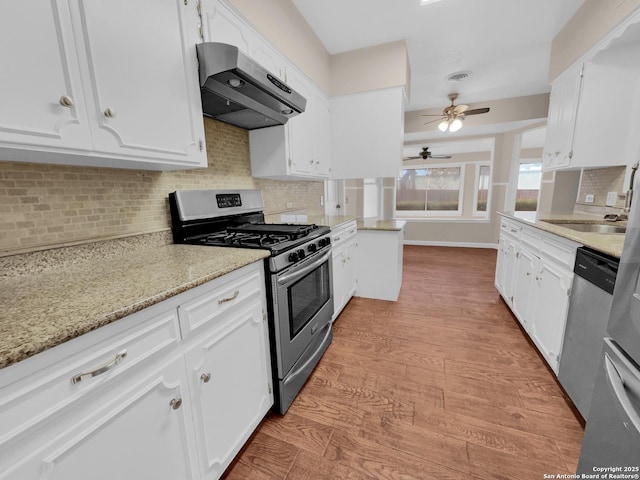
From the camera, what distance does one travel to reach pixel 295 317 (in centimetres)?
151

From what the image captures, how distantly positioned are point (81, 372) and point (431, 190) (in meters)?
7.54

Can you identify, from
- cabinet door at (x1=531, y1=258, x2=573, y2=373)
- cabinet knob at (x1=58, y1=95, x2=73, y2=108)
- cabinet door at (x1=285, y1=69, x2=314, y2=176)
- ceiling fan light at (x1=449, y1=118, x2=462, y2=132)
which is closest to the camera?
cabinet knob at (x1=58, y1=95, x2=73, y2=108)

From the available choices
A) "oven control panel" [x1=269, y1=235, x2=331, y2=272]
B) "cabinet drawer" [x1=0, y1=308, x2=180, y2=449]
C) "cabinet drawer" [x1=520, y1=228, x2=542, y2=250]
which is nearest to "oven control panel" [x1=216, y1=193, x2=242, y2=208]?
"oven control panel" [x1=269, y1=235, x2=331, y2=272]

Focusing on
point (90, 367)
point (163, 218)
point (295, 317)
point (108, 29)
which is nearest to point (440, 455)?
point (295, 317)

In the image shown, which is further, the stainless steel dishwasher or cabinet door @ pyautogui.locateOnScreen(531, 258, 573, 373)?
cabinet door @ pyautogui.locateOnScreen(531, 258, 573, 373)

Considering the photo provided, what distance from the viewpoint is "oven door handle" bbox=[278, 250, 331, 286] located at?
1346 mm

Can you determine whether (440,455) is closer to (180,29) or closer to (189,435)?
(189,435)

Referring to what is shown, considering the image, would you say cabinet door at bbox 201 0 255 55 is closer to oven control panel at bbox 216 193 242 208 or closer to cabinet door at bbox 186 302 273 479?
oven control panel at bbox 216 193 242 208

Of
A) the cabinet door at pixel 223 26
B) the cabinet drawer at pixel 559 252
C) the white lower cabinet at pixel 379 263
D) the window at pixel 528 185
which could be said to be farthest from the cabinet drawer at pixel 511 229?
the window at pixel 528 185

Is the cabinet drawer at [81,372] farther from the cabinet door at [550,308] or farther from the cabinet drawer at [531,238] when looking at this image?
the cabinet drawer at [531,238]

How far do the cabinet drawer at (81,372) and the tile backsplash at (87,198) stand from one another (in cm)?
64

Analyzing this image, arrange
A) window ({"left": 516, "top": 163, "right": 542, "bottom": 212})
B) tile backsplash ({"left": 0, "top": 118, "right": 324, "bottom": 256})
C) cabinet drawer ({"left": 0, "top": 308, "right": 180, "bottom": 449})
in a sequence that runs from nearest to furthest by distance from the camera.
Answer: cabinet drawer ({"left": 0, "top": 308, "right": 180, "bottom": 449}) < tile backsplash ({"left": 0, "top": 118, "right": 324, "bottom": 256}) < window ({"left": 516, "top": 163, "right": 542, "bottom": 212})

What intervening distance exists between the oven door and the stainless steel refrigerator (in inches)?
46.8

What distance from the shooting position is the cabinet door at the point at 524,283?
203 centimetres
